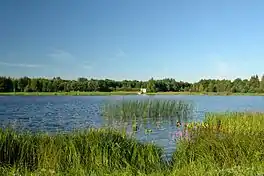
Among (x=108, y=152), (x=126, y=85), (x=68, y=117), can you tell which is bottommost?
(x=68, y=117)

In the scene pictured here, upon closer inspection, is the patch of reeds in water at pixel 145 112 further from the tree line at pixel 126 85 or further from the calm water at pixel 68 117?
the tree line at pixel 126 85

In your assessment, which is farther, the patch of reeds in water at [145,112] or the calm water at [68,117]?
the patch of reeds in water at [145,112]

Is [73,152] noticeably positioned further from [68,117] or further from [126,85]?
[126,85]

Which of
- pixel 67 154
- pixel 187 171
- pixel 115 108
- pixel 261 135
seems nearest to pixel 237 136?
pixel 261 135

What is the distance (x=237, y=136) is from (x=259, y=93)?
108 m

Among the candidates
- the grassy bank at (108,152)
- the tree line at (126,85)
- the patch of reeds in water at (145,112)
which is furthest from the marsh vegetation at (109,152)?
the tree line at (126,85)

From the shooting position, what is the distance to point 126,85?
454ft

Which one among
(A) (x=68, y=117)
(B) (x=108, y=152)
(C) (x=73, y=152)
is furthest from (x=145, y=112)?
(C) (x=73, y=152)

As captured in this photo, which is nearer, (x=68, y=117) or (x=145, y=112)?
(x=145, y=112)

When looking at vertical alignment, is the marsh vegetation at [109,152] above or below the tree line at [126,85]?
below

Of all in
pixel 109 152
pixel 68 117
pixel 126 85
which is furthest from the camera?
pixel 126 85

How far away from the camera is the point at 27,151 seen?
409 inches

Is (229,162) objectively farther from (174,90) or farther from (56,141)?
(174,90)

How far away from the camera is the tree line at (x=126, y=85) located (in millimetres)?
109688
